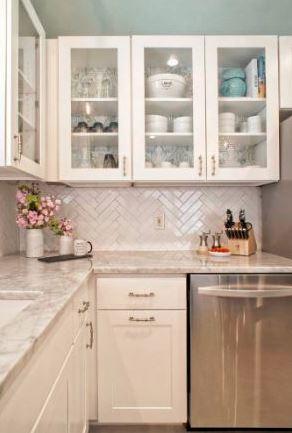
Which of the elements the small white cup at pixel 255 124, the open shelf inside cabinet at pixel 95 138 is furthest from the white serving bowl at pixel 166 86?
the small white cup at pixel 255 124

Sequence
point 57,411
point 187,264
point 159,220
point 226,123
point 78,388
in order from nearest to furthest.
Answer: point 57,411 < point 78,388 < point 187,264 < point 226,123 < point 159,220

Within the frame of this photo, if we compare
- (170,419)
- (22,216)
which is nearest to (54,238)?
(22,216)

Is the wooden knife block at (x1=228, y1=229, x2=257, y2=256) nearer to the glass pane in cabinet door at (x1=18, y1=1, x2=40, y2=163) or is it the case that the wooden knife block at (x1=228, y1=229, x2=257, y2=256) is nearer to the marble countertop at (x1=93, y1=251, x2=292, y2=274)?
the marble countertop at (x1=93, y1=251, x2=292, y2=274)

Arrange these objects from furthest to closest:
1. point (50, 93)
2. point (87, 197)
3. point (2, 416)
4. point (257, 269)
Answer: point (87, 197) → point (50, 93) → point (257, 269) → point (2, 416)

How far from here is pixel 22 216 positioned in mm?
1855

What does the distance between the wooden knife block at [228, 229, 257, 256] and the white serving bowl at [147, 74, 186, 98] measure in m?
0.98

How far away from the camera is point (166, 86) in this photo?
189cm

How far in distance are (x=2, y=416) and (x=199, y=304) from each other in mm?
1132

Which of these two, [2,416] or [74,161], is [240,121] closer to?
[74,161]

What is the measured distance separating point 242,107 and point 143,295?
51.8 inches

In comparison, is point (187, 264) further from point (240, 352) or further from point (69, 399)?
point (69, 399)

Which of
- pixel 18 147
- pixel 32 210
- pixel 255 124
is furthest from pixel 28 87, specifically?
pixel 255 124

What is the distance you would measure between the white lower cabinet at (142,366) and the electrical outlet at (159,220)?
2.35 ft

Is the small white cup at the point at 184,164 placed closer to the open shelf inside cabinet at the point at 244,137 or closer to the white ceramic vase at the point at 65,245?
the open shelf inside cabinet at the point at 244,137
